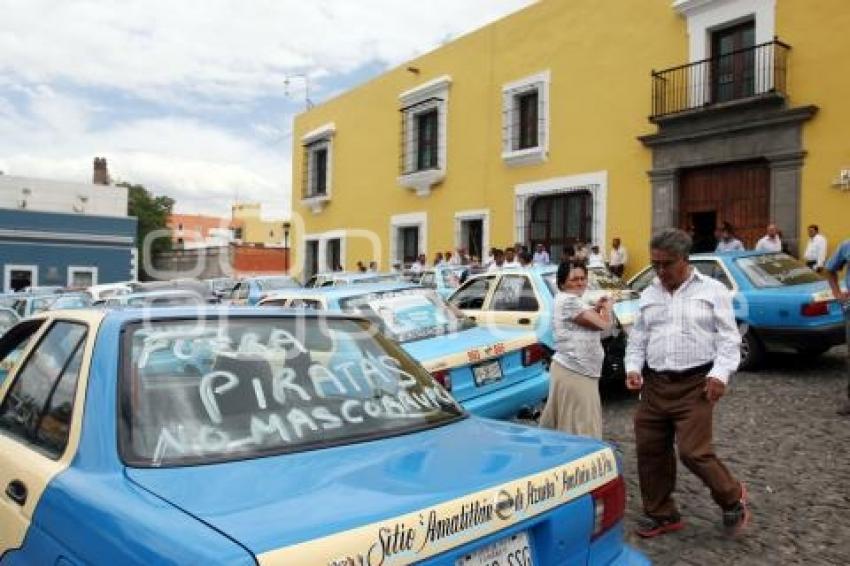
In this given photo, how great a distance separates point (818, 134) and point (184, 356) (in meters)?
12.3

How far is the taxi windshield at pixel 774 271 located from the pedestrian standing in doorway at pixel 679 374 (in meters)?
5.00

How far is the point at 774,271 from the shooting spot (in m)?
8.74

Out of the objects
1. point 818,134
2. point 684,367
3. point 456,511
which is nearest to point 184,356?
point 456,511

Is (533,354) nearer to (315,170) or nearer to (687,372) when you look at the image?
(687,372)

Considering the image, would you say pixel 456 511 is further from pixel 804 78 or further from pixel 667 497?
pixel 804 78

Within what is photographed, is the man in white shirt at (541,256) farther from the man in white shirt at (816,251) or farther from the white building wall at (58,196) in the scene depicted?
the white building wall at (58,196)

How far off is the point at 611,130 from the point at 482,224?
477 centimetres

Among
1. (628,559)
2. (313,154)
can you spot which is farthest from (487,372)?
(313,154)

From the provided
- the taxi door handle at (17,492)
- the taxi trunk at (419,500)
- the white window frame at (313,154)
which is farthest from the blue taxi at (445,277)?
the white window frame at (313,154)

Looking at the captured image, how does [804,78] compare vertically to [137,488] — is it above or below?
above

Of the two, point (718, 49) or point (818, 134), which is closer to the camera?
point (818, 134)

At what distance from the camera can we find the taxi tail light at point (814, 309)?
7973mm

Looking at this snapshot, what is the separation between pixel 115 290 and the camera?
15.9 metres

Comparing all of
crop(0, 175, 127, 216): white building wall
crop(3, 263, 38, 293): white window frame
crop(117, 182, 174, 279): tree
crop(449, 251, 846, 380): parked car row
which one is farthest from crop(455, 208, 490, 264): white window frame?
crop(117, 182, 174, 279): tree
